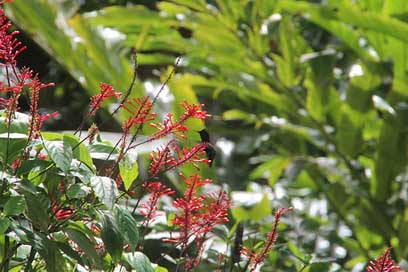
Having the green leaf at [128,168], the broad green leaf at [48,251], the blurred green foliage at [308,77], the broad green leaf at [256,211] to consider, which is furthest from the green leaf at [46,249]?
the blurred green foliage at [308,77]

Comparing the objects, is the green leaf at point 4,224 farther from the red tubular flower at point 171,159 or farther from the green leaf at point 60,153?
the red tubular flower at point 171,159

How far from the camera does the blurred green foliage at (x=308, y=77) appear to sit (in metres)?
2.12

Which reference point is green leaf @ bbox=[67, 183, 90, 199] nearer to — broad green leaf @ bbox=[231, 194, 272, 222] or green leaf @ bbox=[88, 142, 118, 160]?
green leaf @ bbox=[88, 142, 118, 160]

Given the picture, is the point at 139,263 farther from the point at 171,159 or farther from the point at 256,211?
the point at 256,211

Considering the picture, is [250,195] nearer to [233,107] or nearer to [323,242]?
[323,242]

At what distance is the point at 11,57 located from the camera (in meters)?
0.80

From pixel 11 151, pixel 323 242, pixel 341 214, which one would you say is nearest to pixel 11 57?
pixel 11 151

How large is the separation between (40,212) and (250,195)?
974 millimetres

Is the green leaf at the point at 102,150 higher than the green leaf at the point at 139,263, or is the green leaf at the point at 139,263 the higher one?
the green leaf at the point at 102,150

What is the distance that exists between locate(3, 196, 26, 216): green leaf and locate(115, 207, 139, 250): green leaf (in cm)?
8

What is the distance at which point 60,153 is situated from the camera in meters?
0.76

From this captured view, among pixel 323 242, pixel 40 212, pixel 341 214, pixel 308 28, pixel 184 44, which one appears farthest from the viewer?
pixel 308 28

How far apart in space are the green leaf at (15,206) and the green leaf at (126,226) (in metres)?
0.08

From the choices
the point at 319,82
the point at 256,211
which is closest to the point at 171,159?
the point at 256,211
